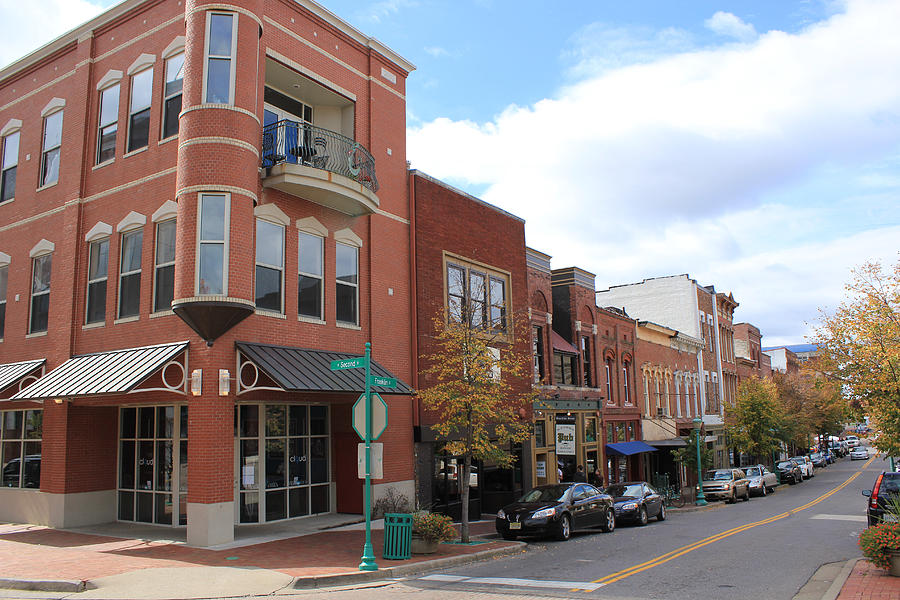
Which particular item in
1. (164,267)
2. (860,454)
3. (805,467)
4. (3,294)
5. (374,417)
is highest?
(3,294)

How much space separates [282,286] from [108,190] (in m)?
5.42

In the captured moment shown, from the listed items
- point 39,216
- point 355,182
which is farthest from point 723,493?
point 39,216

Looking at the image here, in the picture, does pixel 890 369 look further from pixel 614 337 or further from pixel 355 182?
pixel 614 337

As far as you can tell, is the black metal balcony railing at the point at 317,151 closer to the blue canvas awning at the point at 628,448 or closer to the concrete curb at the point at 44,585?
the concrete curb at the point at 44,585

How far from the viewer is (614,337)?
3538 centimetres

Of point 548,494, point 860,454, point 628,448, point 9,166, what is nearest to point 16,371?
point 9,166

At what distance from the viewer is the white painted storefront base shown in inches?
553

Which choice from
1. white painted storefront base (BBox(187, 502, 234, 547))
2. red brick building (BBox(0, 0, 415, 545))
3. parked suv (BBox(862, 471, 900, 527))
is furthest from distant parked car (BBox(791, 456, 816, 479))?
white painted storefront base (BBox(187, 502, 234, 547))

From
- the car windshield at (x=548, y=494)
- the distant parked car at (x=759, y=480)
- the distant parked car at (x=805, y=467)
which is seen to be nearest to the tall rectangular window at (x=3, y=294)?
the car windshield at (x=548, y=494)

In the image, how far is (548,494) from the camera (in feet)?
61.6

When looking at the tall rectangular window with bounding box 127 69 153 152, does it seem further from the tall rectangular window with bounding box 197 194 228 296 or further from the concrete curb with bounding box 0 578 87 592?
the concrete curb with bounding box 0 578 87 592

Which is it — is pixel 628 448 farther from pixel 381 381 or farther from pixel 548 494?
pixel 381 381

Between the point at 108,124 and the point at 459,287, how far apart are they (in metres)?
11.0

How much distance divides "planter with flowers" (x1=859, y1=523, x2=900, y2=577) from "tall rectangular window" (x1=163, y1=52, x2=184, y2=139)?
16.4 metres
